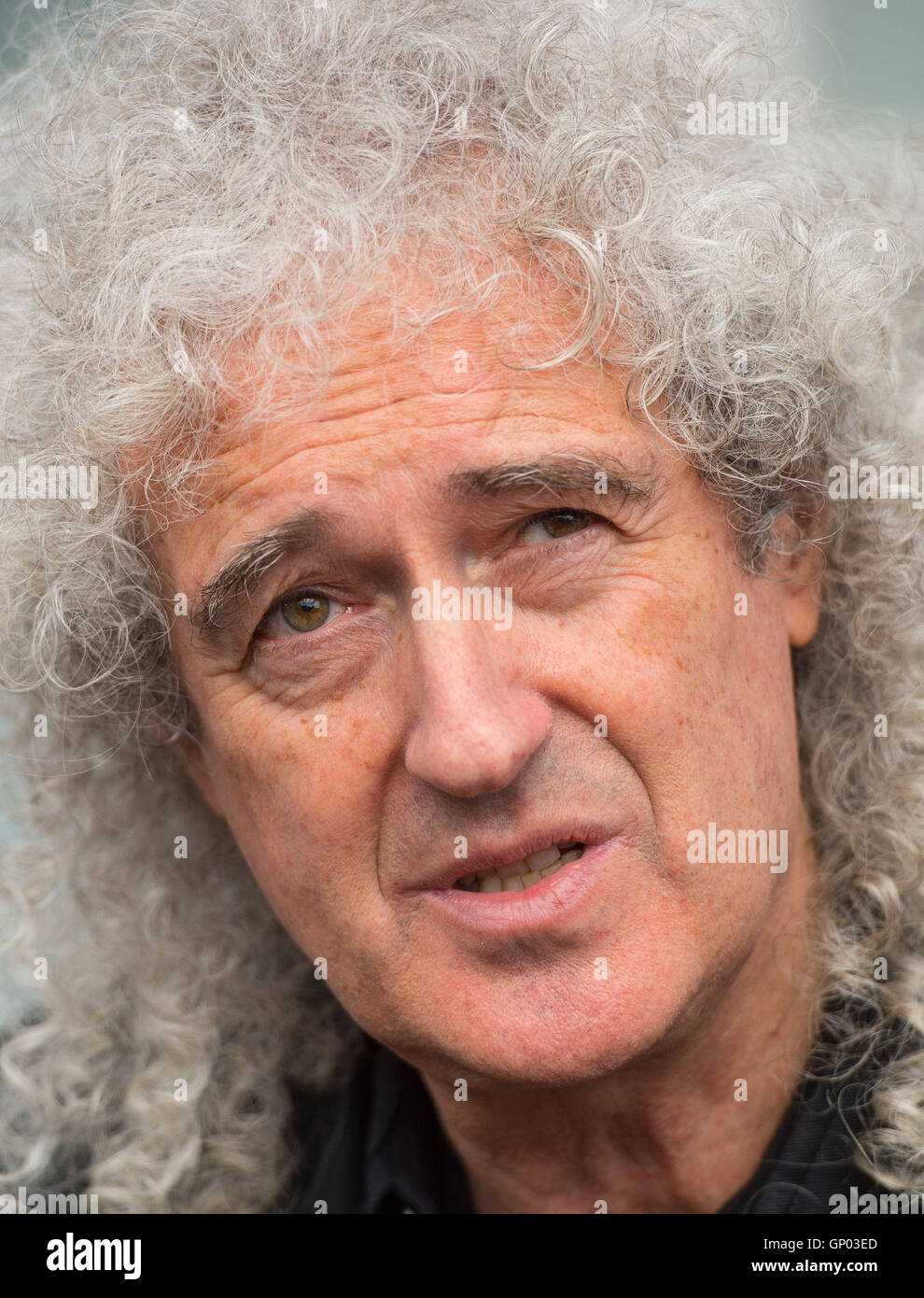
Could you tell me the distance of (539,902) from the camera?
1.79 meters

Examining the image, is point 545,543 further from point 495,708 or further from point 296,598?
point 296,598

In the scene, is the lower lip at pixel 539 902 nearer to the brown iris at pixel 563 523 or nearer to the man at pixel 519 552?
the man at pixel 519 552

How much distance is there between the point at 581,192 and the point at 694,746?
2.79 ft

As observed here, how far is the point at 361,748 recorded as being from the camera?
187 cm

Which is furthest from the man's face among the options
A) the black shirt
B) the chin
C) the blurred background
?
the blurred background

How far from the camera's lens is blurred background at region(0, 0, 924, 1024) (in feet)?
8.49

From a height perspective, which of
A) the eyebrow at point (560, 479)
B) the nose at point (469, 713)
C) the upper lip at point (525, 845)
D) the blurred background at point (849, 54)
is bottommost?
the upper lip at point (525, 845)

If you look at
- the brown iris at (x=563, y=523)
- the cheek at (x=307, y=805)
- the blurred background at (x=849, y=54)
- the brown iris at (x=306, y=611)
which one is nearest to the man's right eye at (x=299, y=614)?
the brown iris at (x=306, y=611)

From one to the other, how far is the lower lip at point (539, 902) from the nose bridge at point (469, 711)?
177 mm

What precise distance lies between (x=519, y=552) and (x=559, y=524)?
85mm

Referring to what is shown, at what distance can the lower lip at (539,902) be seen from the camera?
1792 mm

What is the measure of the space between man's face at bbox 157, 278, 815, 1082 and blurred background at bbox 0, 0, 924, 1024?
1093mm

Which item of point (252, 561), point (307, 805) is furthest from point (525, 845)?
point (252, 561)

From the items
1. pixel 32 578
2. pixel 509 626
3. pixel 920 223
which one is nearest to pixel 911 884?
pixel 509 626
